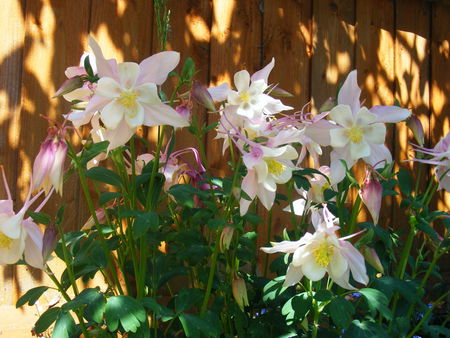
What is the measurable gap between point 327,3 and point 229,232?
189cm

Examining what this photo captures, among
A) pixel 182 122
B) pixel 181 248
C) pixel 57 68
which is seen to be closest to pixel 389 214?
pixel 181 248

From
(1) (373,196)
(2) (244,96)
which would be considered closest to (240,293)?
(1) (373,196)

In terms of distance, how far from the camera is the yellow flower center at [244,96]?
166cm

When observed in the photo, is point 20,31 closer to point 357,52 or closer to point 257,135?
point 257,135

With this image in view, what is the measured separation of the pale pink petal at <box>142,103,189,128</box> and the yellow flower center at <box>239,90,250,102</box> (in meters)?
0.33

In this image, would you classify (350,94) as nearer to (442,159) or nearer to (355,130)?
(355,130)

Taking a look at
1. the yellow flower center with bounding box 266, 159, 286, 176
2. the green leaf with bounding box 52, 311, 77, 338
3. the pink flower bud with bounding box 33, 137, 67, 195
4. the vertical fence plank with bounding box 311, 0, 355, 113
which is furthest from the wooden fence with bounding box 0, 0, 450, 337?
the yellow flower center with bounding box 266, 159, 286, 176

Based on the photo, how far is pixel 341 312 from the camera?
4.89ft

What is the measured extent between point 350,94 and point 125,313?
0.83 m

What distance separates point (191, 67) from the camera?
1431 millimetres

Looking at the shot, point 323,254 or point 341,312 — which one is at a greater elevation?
point 323,254

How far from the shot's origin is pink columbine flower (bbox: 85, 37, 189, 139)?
1337 millimetres

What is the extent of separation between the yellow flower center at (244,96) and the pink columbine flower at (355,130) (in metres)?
0.25

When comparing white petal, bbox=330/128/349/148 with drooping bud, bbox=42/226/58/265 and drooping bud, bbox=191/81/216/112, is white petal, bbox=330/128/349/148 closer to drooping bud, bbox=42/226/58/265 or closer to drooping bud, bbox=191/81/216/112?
drooping bud, bbox=191/81/216/112
